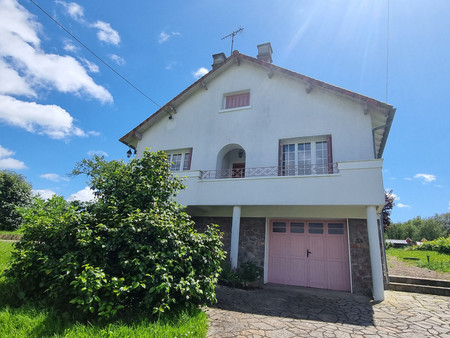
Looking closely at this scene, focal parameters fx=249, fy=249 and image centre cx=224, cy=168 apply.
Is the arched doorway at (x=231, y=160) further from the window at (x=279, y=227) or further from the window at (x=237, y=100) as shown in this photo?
the window at (x=279, y=227)

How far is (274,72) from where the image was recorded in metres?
10.9

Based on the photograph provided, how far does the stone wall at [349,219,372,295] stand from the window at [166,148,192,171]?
23.7 ft

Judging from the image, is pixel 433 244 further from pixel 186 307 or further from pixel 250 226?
pixel 186 307

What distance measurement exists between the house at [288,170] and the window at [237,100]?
0.05 m

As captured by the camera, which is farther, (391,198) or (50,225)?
(391,198)

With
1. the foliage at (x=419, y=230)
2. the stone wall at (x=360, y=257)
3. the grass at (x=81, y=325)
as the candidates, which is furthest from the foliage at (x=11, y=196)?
the foliage at (x=419, y=230)

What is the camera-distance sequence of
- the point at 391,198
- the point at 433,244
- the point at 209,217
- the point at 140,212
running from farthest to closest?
the point at 433,244, the point at 391,198, the point at 209,217, the point at 140,212

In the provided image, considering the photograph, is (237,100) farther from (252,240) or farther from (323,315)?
(323,315)

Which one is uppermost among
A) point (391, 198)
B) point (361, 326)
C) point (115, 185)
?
point (391, 198)

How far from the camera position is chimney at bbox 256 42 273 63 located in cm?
1229

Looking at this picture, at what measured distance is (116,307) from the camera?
402cm

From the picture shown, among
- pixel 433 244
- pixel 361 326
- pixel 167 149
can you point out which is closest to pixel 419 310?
pixel 361 326

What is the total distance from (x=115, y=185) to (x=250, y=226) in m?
6.01

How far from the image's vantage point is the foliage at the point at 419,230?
47.0 meters
